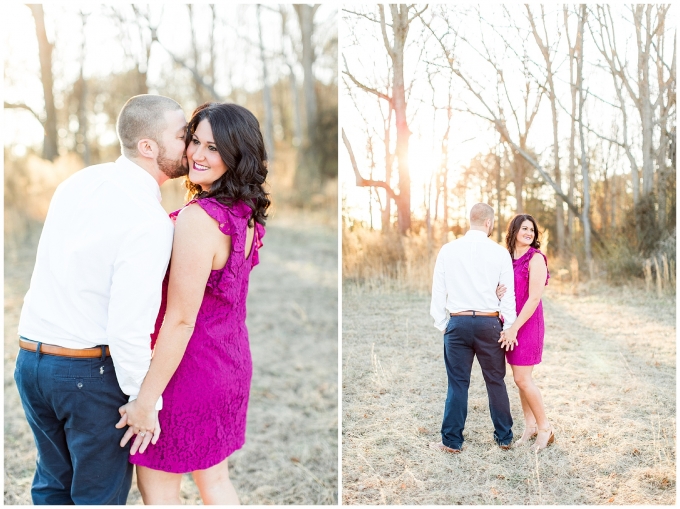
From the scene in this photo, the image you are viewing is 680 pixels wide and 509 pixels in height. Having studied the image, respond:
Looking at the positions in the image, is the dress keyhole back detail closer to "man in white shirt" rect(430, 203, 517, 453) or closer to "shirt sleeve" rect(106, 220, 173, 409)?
"shirt sleeve" rect(106, 220, 173, 409)

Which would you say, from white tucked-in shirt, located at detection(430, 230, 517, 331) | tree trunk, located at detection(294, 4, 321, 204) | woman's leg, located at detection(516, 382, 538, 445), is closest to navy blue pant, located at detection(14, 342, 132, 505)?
white tucked-in shirt, located at detection(430, 230, 517, 331)

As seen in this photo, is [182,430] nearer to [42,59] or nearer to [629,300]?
[629,300]

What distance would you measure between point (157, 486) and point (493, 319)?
163cm

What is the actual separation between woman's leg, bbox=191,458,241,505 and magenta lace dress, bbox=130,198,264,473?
9 cm

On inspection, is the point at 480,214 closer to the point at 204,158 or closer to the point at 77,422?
the point at 204,158

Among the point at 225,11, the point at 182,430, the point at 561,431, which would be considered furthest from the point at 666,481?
the point at 225,11

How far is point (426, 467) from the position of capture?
9.02ft

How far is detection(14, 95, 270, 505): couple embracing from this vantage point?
196 cm

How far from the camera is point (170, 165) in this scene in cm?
218

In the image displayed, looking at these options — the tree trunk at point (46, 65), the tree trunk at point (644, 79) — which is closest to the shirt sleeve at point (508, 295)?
the tree trunk at point (644, 79)

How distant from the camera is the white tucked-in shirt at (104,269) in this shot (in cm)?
193

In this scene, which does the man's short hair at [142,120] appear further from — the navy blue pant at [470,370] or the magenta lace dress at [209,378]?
the navy blue pant at [470,370]

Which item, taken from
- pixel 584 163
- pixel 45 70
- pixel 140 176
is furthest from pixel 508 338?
pixel 45 70

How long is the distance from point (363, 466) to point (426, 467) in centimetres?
31
